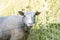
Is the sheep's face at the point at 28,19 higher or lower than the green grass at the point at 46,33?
higher

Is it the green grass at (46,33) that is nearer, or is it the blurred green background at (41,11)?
the green grass at (46,33)

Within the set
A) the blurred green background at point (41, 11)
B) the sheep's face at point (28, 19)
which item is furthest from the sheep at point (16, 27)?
the blurred green background at point (41, 11)

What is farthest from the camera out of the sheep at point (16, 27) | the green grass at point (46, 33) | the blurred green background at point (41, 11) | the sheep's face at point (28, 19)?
the blurred green background at point (41, 11)

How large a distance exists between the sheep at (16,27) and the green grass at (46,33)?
4.53 ft

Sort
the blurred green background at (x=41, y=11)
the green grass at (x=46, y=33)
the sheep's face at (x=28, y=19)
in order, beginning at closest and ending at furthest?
the sheep's face at (x=28, y=19) < the green grass at (x=46, y=33) < the blurred green background at (x=41, y=11)

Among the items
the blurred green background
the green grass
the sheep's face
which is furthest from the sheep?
the blurred green background

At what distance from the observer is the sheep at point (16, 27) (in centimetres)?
Answer: 829

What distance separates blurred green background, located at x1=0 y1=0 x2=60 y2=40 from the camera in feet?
34.5

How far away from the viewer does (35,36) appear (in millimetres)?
10242

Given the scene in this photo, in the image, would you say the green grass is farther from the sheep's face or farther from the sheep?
the sheep's face

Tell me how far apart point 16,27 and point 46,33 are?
2167 mm

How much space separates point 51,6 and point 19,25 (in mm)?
3593

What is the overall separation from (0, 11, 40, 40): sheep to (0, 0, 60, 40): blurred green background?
1.78 m

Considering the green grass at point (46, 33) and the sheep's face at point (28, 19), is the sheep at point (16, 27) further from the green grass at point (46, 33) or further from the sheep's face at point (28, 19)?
the green grass at point (46, 33)
